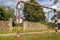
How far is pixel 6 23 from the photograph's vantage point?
20.2m

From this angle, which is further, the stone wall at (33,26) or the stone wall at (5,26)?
the stone wall at (33,26)

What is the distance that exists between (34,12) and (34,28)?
1800 cm

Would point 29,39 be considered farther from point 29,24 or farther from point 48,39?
point 29,24

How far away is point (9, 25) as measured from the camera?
66.2ft

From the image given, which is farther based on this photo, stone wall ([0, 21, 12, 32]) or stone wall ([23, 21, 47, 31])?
stone wall ([23, 21, 47, 31])

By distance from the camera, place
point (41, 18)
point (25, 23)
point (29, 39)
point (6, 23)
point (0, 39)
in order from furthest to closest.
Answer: point (41, 18), point (25, 23), point (6, 23), point (0, 39), point (29, 39)

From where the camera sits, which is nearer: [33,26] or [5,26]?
[5,26]

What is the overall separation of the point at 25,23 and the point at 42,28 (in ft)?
9.23

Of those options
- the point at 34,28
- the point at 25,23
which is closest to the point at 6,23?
the point at 25,23

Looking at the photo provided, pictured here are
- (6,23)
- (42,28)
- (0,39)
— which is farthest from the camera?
(42,28)

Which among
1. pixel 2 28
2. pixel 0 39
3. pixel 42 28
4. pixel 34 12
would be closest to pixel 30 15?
pixel 34 12

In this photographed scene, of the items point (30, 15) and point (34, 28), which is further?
point (30, 15)

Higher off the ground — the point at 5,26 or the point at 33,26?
the point at 5,26

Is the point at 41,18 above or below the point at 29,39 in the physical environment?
below
